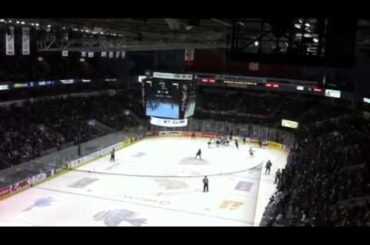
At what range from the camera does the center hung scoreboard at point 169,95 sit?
21109 millimetres

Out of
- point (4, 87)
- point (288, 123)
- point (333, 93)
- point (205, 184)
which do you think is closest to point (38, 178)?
point (205, 184)

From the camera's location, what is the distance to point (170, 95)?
21250 mm

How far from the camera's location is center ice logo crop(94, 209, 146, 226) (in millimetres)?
13250

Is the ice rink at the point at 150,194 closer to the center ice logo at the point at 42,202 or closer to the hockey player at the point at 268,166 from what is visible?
the center ice logo at the point at 42,202

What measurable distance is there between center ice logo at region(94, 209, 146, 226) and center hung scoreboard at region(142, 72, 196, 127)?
303 inches

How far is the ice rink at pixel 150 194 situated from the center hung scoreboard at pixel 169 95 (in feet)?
8.07

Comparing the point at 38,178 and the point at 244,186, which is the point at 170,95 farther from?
the point at 38,178

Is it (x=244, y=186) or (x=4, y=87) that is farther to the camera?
(x=4, y=87)

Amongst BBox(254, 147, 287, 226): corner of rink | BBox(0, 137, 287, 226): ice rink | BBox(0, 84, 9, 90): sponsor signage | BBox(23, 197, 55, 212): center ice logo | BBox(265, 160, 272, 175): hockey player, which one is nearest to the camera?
BBox(0, 137, 287, 226): ice rink

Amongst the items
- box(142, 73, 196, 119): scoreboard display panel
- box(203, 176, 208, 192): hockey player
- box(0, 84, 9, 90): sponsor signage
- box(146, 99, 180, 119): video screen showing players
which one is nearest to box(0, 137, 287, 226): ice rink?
box(203, 176, 208, 192): hockey player

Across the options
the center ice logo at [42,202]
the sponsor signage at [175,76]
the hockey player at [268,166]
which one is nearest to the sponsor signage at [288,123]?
the hockey player at [268,166]

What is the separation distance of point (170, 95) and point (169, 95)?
6cm

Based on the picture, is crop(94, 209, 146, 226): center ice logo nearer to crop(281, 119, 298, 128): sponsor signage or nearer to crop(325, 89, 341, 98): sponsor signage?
crop(325, 89, 341, 98): sponsor signage

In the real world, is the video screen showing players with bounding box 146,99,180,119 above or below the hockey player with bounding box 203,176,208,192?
above
